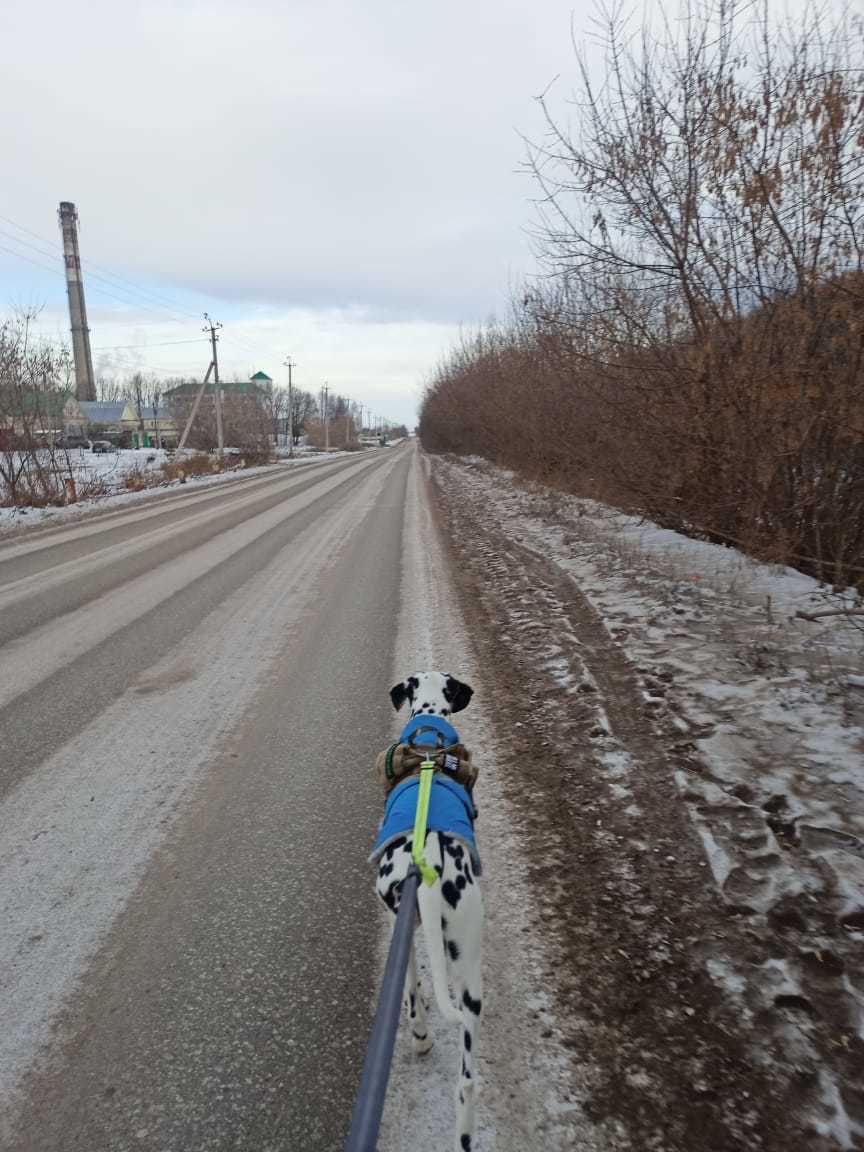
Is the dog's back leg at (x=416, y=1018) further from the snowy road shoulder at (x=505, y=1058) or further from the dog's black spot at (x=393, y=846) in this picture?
the dog's black spot at (x=393, y=846)

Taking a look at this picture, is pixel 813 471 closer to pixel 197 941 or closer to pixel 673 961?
pixel 673 961

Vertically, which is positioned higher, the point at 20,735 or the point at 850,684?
the point at 850,684

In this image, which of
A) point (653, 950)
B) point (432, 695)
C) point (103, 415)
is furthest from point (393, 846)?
point (103, 415)

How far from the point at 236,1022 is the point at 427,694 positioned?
54.6 inches

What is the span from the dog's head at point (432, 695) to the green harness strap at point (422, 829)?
2.60ft

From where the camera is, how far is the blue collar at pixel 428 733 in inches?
100

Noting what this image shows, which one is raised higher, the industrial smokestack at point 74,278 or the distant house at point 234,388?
the industrial smokestack at point 74,278

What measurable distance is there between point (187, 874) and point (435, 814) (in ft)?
5.39

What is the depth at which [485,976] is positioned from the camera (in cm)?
236

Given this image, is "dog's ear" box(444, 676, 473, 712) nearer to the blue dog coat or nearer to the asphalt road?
the blue dog coat

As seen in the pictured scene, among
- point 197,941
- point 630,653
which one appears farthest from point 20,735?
point 630,653

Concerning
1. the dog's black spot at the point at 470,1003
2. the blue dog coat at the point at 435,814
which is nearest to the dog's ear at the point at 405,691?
the blue dog coat at the point at 435,814

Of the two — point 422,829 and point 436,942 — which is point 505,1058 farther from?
point 422,829

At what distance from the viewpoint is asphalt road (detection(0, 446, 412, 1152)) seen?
6.41 feet
